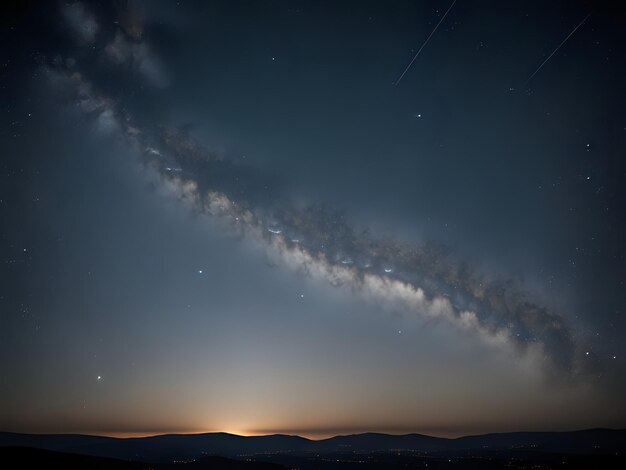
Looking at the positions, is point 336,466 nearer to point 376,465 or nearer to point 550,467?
point 376,465

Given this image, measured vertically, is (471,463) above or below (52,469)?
below

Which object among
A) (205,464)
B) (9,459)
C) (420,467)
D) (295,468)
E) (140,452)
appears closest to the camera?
(9,459)

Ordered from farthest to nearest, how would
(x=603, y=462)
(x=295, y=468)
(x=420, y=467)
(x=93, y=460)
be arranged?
(x=295, y=468) → (x=420, y=467) → (x=603, y=462) → (x=93, y=460)

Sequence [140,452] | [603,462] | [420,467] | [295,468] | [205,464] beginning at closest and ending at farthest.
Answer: [205,464], [603,462], [420,467], [295,468], [140,452]

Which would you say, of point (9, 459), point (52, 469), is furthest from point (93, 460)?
point (9, 459)

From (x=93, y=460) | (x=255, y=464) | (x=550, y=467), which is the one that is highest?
(x=93, y=460)

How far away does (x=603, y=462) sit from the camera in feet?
334

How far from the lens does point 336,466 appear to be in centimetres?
12319

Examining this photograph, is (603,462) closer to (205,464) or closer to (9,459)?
(205,464)

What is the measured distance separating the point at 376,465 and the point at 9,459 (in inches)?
3902

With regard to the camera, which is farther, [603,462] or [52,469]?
[603,462]

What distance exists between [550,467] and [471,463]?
20951 millimetres

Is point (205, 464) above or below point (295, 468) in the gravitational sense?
above

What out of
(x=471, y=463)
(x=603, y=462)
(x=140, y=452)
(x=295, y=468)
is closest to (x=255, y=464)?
(x=295, y=468)
